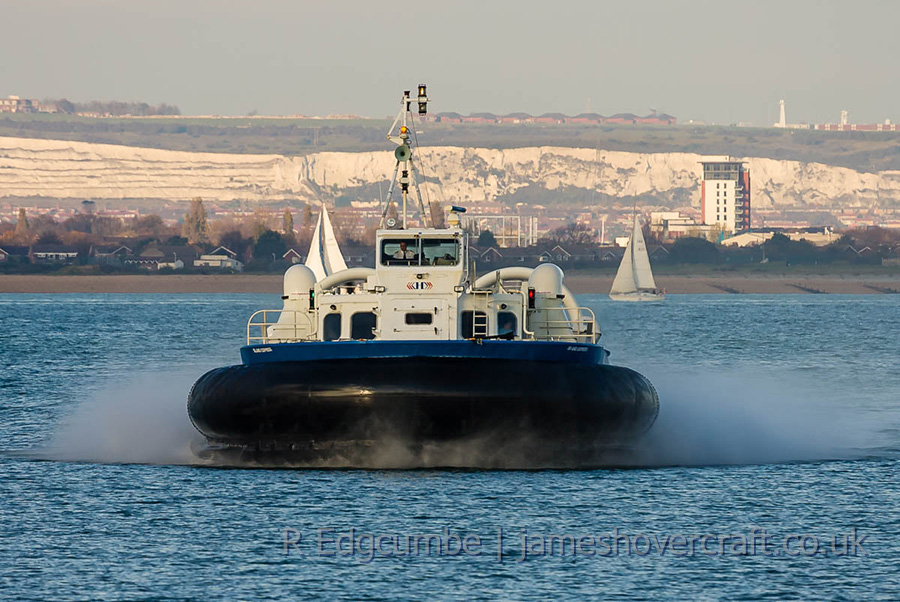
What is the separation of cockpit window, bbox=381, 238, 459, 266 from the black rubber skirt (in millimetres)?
2544

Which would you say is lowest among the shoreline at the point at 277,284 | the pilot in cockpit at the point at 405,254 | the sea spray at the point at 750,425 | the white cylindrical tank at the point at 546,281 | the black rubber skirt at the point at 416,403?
the shoreline at the point at 277,284

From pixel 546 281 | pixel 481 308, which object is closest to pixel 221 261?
pixel 546 281

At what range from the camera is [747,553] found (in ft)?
62.0

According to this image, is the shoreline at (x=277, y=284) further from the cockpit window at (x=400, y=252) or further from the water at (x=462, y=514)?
the cockpit window at (x=400, y=252)

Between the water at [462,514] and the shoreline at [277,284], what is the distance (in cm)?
13462

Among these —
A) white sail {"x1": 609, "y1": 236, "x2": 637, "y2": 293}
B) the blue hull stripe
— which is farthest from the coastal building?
the blue hull stripe

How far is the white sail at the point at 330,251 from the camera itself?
90500 millimetres

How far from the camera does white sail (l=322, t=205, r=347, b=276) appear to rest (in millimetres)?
90500

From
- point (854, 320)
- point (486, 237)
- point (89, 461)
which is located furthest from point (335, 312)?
point (486, 237)

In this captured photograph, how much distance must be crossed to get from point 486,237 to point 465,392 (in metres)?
170

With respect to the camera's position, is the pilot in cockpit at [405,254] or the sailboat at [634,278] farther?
the sailboat at [634,278]

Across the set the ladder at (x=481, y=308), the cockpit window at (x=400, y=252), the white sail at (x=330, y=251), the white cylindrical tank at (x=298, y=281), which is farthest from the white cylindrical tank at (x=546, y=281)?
the white sail at (x=330, y=251)

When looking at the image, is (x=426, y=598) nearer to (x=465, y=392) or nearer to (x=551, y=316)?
(x=465, y=392)

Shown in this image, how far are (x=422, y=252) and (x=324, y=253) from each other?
68.9m
